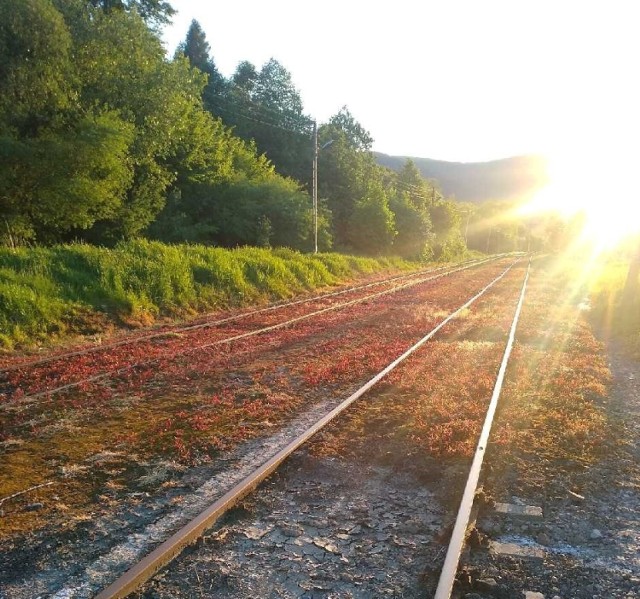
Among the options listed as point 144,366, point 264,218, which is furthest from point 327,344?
point 264,218

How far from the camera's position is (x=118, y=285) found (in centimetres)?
1488

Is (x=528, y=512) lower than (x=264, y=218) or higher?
lower

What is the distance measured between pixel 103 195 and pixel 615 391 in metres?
17.6

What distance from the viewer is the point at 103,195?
19406 mm

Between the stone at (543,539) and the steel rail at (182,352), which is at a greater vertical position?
the stone at (543,539)

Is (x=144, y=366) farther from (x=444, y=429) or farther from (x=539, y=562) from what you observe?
(x=539, y=562)

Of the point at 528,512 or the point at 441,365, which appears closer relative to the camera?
the point at 528,512

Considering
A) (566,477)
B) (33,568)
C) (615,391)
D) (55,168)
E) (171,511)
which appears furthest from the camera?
(55,168)

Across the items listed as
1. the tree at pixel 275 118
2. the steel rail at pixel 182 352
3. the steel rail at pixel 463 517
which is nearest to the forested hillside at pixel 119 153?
the steel rail at pixel 182 352

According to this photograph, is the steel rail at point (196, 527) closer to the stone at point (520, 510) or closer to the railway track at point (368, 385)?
the railway track at point (368, 385)

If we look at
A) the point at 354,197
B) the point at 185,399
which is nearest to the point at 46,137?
the point at 185,399

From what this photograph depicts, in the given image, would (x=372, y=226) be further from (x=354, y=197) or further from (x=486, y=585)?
(x=486, y=585)

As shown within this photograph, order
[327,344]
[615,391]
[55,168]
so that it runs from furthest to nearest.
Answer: [55,168] → [327,344] → [615,391]

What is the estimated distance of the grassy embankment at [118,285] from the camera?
12000 millimetres
